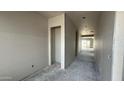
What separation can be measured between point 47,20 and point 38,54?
1.74 meters

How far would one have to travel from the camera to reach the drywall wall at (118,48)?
1.30 meters

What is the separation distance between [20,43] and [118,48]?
2.62 metres

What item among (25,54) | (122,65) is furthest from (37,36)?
(122,65)

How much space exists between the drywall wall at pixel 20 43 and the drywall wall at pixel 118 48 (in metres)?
2.56

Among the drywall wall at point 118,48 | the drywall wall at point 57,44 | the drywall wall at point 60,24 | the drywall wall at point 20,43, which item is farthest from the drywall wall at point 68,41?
the drywall wall at point 118,48

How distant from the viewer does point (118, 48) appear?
4.35 feet

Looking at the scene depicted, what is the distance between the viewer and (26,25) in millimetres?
2881

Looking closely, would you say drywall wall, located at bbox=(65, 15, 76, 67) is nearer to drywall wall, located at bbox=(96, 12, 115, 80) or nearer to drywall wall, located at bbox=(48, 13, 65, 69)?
drywall wall, located at bbox=(48, 13, 65, 69)

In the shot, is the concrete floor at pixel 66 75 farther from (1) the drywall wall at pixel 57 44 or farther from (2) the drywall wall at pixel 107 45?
(1) the drywall wall at pixel 57 44

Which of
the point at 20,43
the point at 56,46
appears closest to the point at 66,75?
the point at 20,43

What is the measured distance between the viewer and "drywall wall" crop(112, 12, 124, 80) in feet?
4.27
